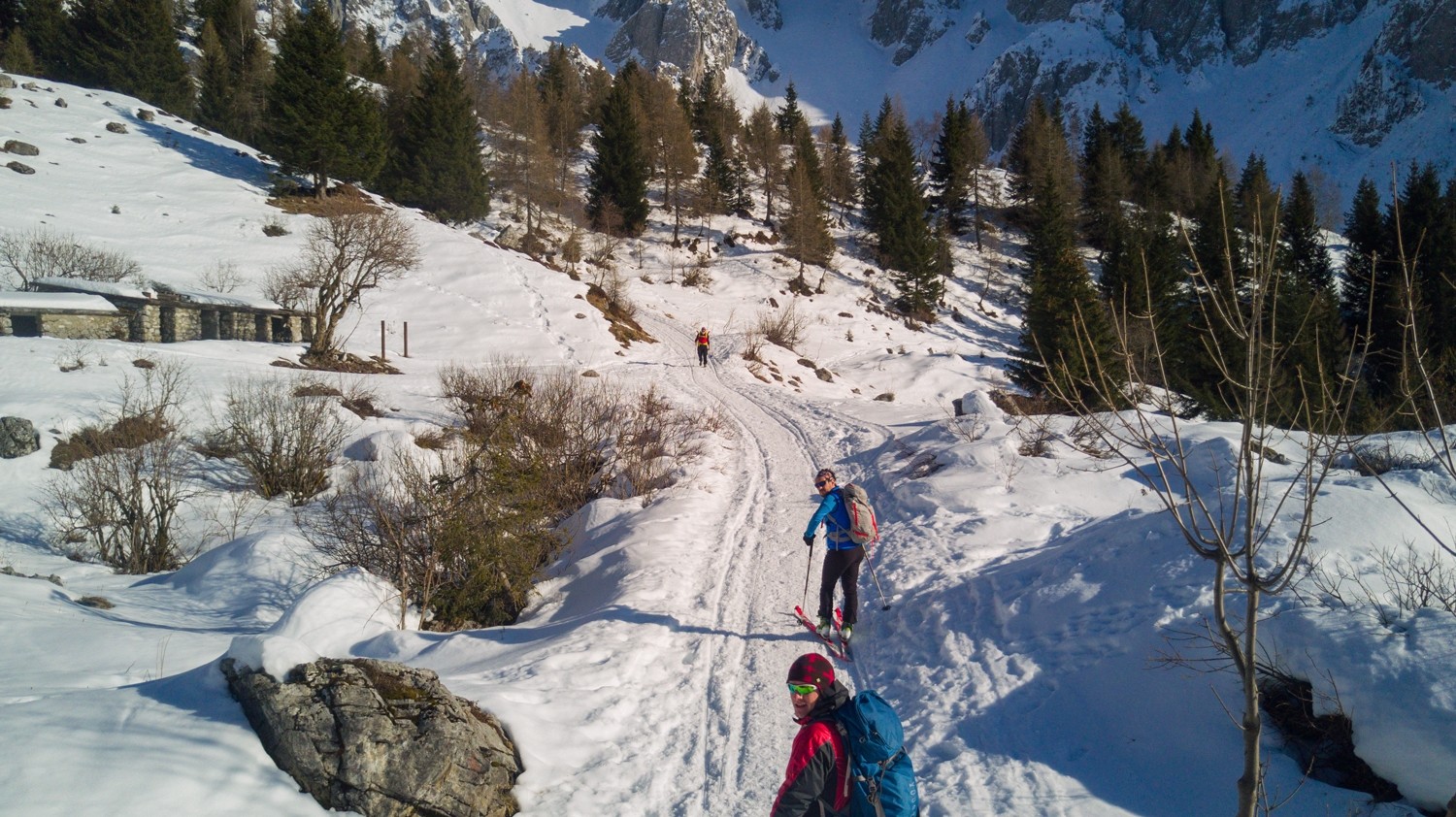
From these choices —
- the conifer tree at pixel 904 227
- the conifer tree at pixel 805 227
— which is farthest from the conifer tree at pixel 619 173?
the conifer tree at pixel 904 227

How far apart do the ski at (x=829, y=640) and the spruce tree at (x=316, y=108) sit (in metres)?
40.7

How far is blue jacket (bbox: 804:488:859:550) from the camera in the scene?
22.7ft

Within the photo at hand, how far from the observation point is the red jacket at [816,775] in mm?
3096

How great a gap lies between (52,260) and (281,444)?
17.2 metres

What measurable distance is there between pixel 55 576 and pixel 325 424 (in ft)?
19.3

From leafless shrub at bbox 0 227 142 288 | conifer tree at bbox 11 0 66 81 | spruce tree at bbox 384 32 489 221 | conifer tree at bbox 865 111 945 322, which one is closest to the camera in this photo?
leafless shrub at bbox 0 227 142 288

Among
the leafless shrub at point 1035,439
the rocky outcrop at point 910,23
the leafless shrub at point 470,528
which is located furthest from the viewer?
the rocky outcrop at point 910,23

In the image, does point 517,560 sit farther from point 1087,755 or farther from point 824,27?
point 824,27

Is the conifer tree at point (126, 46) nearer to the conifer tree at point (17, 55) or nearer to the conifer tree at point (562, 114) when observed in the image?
the conifer tree at point (17, 55)

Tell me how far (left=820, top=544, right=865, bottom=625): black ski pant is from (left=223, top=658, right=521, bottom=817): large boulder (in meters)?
3.53

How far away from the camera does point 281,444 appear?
14.1 meters

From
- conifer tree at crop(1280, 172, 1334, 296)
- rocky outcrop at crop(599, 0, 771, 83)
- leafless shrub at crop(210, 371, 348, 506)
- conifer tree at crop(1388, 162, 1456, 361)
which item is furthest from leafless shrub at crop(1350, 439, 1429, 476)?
rocky outcrop at crop(599, 0, 771, 83)

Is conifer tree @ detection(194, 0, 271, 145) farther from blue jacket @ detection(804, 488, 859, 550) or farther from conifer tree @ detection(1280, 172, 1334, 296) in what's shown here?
conifer tree @ detection(1280, 172, 1334, 296)

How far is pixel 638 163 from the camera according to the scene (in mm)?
51750
